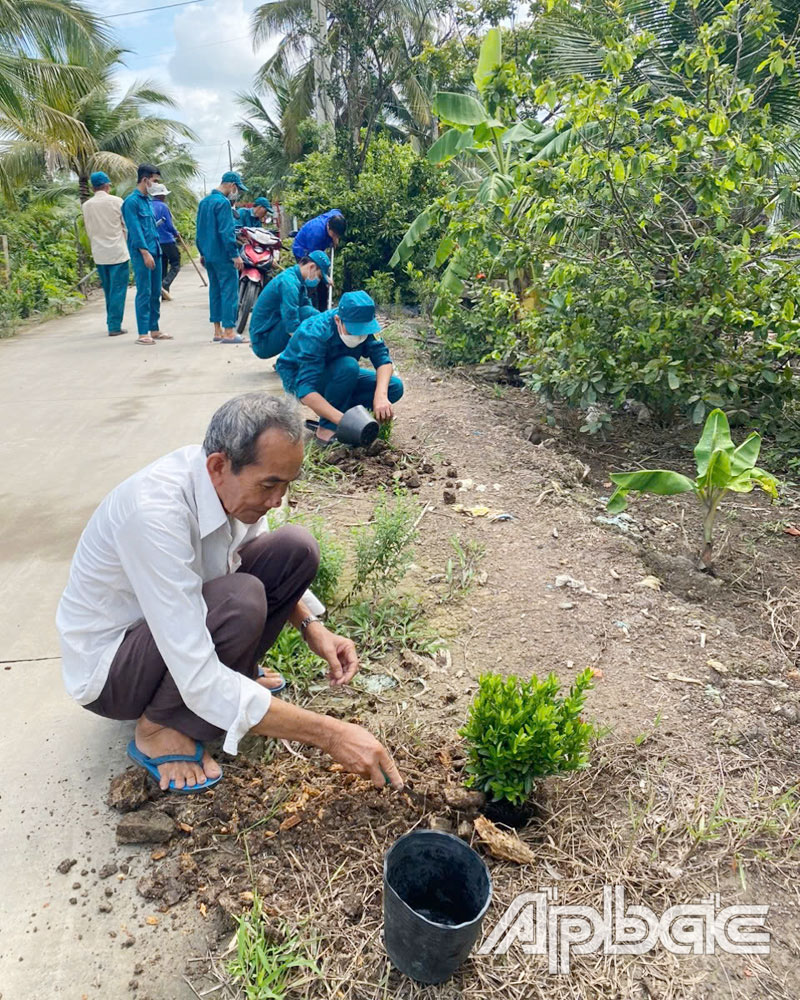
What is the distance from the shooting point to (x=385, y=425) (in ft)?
14.7

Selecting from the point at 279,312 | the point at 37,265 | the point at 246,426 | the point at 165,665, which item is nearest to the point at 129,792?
the point at 165,665

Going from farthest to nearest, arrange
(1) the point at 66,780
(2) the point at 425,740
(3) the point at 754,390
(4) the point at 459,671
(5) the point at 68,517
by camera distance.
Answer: (3) the point at 754,390
(5) the point at 68,517
(4) the point at 459,671
(2) the point at 425,740
(1) the point at 66,780

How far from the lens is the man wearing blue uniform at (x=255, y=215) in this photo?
1072 cm

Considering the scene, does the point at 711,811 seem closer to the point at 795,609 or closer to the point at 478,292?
the point at 795,609

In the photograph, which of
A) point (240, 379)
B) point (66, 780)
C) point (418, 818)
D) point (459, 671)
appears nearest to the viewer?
point (418, 818)

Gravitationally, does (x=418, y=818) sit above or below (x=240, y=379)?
above

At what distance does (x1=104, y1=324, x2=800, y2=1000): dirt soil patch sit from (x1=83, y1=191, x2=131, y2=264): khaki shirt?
5845mm

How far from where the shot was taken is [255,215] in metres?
11.2

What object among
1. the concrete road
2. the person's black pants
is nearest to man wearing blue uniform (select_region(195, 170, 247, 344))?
the concrete road

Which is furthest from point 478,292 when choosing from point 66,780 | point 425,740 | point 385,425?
point 66,780

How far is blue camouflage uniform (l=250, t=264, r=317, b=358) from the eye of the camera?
18.2ft

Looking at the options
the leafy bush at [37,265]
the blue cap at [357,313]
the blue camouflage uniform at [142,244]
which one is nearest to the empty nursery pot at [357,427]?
the blue cap at [357,313]

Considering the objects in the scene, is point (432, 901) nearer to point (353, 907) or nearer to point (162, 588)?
point (353, 907)

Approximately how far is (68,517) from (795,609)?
11.3 feet
